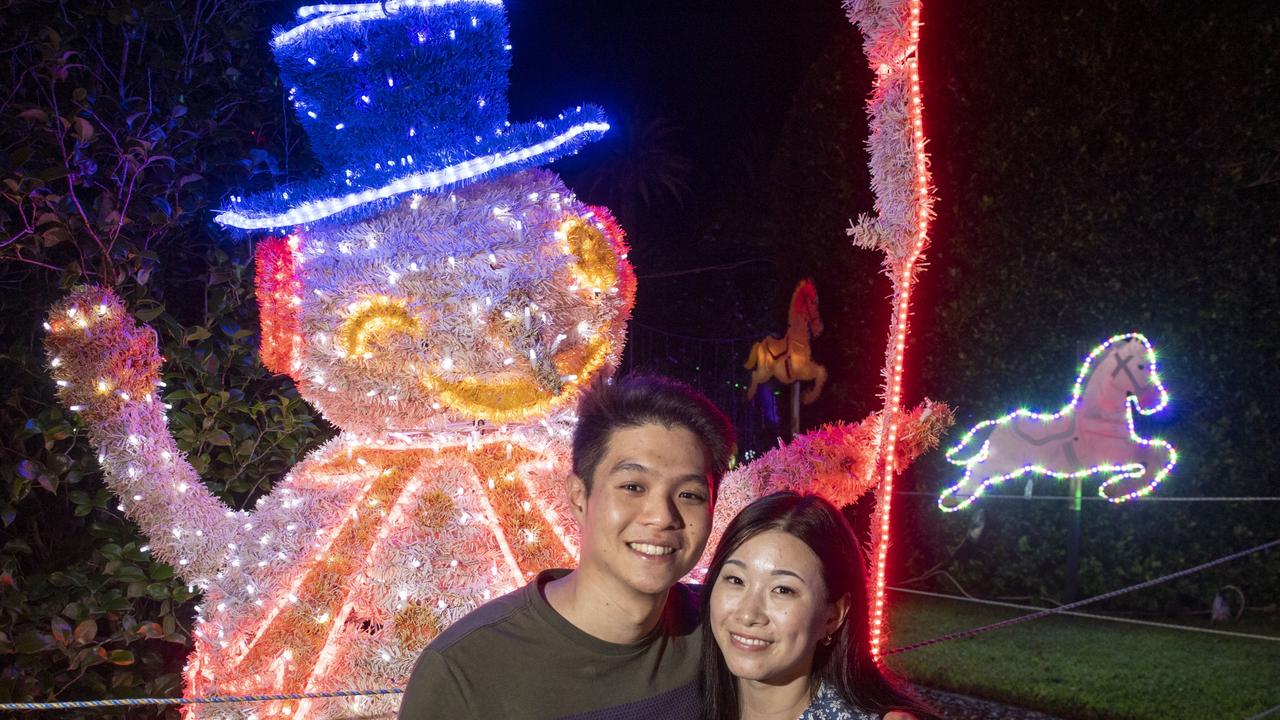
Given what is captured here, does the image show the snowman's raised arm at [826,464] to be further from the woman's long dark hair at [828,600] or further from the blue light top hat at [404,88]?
the blue light top hat at [404,88]

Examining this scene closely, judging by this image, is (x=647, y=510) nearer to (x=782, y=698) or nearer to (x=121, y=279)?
(x=782, y=698)

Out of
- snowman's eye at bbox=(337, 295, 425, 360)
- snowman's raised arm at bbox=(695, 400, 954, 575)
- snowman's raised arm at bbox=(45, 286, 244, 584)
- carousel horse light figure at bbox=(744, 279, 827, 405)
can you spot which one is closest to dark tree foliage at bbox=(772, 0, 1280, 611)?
carousel horse light figure at bbox=(744, 279, 827, 405)

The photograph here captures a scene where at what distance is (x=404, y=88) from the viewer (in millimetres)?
2648

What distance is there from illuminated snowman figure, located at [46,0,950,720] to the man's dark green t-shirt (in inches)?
25.7

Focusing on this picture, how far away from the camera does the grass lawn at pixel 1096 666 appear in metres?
4.20

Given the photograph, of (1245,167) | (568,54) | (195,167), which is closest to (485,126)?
(195,167)

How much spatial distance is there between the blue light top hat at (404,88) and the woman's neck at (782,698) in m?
1.38

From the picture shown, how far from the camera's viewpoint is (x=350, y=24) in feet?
8.61

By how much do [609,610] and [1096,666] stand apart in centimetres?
366

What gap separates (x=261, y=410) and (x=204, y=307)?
15.9 inches

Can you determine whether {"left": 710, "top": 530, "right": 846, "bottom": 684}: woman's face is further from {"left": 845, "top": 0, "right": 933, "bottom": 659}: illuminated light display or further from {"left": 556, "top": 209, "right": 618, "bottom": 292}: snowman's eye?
{"left": 556, "top": 209, "right": 618, "bottom": 292}: snowman's eye

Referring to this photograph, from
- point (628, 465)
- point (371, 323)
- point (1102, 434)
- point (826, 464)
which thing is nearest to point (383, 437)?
point (371, 323)

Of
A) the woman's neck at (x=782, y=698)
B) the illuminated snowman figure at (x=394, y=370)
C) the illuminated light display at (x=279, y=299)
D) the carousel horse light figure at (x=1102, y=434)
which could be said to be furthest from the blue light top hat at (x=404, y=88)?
the carousel horse light figure at (x=1102, y=434)

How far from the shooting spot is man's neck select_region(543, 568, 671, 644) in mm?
1864
